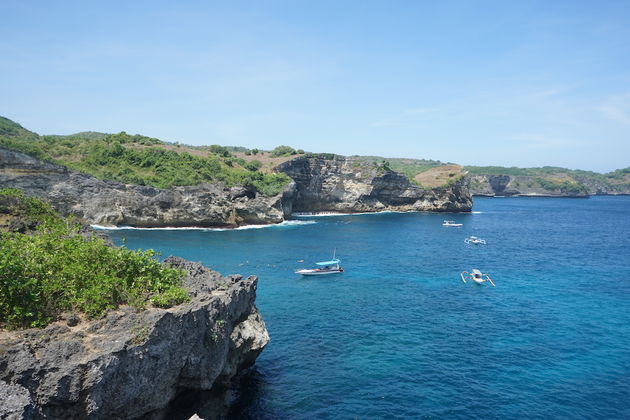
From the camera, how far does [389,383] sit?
28.0 metres

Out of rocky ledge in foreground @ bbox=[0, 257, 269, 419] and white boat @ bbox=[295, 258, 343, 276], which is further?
white boat @ bbox=[295, 258, 343, 276]

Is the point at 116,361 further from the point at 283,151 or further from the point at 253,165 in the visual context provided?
the point at 283,151

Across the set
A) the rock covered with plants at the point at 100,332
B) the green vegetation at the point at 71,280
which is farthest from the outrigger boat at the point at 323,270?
the green vegetation at the point at 71,280

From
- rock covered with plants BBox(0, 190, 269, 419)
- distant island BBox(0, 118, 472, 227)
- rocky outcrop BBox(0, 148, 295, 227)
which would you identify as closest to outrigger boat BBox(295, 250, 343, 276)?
rock covered with plants BBox(0, 190, 269, 419)

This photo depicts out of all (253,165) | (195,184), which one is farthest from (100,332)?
(253,165)

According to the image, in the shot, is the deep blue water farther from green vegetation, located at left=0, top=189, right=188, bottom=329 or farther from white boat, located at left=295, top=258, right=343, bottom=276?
green vegetation, located at left=0, top=189, right=188, bottom=329

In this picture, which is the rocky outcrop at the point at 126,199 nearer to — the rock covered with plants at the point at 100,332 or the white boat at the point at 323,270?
the white boat at the point at 323,270

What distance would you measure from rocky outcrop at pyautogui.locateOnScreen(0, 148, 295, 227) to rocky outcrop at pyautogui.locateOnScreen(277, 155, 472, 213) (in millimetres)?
30166

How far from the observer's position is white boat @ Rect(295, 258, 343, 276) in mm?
56406

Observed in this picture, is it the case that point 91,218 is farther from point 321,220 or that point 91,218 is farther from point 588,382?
point 588,382

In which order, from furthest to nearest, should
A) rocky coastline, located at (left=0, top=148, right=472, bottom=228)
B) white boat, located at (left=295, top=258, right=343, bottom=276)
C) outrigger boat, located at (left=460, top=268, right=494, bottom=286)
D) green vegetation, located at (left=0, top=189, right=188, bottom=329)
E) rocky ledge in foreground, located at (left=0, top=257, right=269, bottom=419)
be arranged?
rocky coastline, located at (left=0, top=148, right=472, bottom=228), white boat, located at (left=295, top=258, right=343, bottom=276), outrigger boat, located at (left=460, top=268, right=494, bottom=286), green vegetation, located at (left=0, top=189, right=188, bottom=329), rocky ledge in foreground, located at (left=0, top=257, right=269, bottom=419)

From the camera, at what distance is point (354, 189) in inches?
5359

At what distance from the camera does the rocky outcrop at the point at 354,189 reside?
130 metres

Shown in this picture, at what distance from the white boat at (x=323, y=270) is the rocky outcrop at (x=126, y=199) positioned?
42398 millimetres
